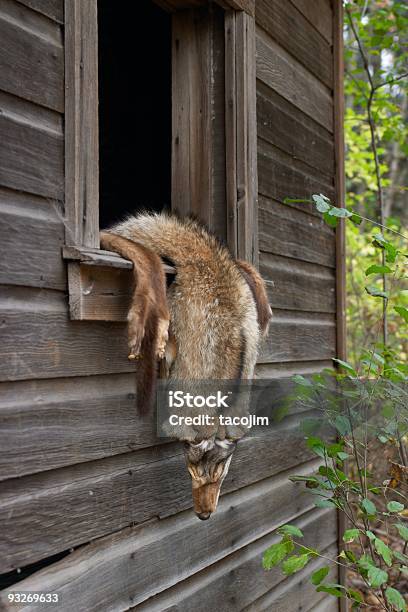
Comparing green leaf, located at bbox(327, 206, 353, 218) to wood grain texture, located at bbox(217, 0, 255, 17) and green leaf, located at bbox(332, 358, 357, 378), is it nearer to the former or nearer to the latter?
green leaf, located at bbox(332, 358, 357, 378)

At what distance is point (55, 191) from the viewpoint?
6.50 ft

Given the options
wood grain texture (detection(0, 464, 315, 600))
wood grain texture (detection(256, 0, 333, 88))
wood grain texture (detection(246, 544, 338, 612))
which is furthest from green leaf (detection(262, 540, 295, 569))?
wood grain texture (detection(256, 0, 333, 88))

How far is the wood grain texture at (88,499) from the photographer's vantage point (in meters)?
1.82

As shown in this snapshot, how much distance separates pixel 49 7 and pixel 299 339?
7.84ft

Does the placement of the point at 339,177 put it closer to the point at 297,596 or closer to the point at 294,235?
the point at 294,235

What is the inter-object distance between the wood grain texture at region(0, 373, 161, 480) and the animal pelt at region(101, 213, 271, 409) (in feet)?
0.73

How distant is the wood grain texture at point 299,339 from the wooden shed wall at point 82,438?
2cm

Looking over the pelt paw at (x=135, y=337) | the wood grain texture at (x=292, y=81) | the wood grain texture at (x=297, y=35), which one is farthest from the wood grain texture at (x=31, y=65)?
the wood grain texture at (x=297, y=35)

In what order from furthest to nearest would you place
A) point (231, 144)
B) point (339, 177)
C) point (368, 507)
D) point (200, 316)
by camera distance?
point (339, 177) < point (231, 144) < point (368, 507) < point (200, 316)

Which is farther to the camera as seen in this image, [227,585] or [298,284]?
[298,284]

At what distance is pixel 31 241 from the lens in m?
1.88

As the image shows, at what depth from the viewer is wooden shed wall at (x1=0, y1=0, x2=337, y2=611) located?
6.00 feet

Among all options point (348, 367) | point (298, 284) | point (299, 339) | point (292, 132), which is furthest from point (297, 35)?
point (348, 367)

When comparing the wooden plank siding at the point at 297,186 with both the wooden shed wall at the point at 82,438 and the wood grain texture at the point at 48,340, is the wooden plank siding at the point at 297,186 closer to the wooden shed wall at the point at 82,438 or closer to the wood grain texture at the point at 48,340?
the wooden shed wall at the point at 82,438
